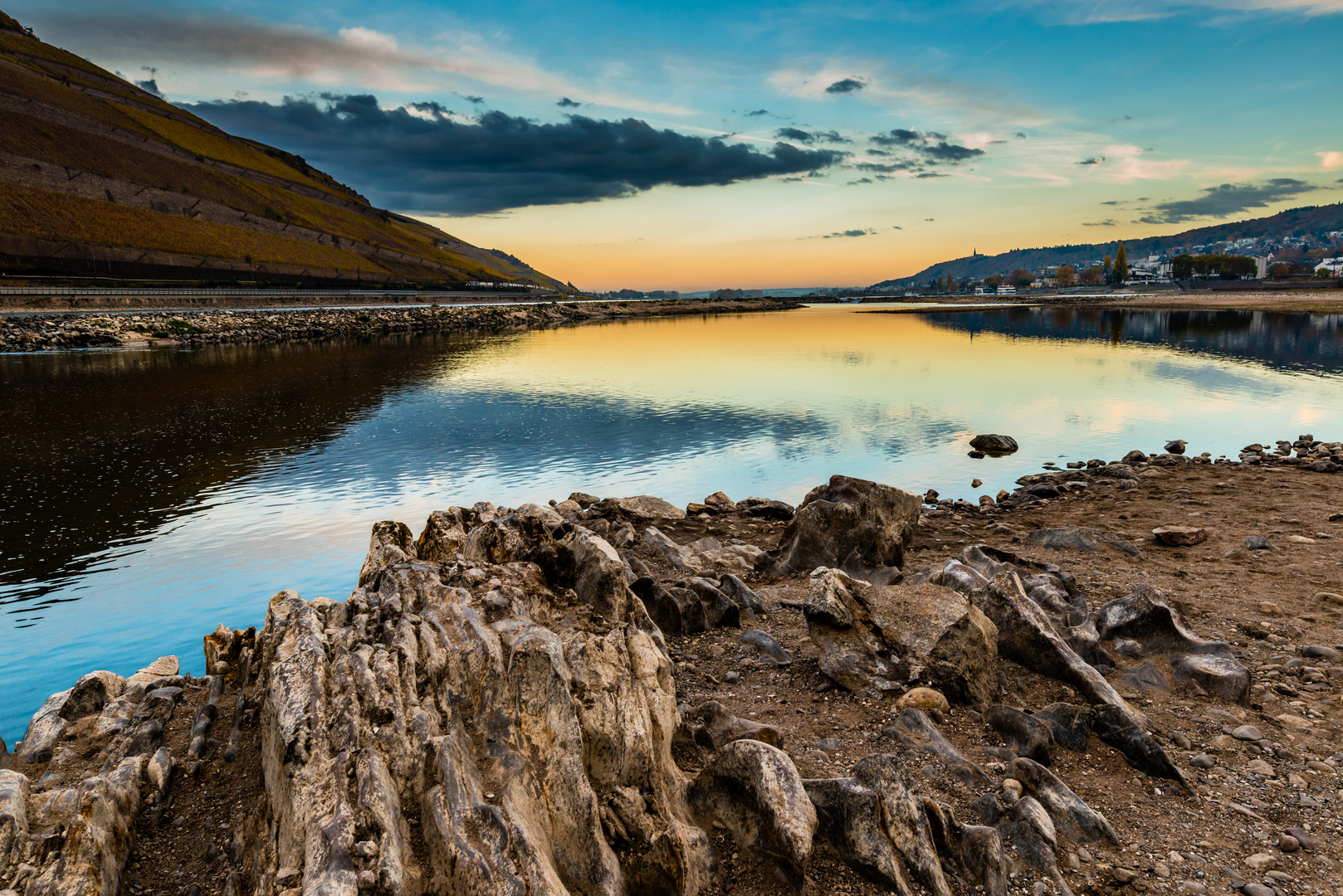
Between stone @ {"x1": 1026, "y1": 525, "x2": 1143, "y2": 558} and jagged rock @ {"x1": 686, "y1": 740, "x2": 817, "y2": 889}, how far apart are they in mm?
11906

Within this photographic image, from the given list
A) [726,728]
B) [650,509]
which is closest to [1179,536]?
[650,509]

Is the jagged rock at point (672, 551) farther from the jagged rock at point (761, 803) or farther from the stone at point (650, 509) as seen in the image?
the jagged rock at point (761, 803)

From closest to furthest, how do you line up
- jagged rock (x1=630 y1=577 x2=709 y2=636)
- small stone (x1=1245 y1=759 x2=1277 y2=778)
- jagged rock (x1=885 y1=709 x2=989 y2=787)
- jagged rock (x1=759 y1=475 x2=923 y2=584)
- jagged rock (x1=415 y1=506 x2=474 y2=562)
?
jagged rock (x1=885 y1=709 x2=989 y2=787) < small stone (x1=1245 y1=759 x2=1277 y2=778) < jagged rock (x1=630 y1=577 x2=709 y2=636) < jagged rock (x1=415 y1=506 x2=474 y2=562) < jagged rock (x1=759 y1=475 x2=923 y2=584)

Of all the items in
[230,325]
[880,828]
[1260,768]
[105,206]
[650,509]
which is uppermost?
[105,206]

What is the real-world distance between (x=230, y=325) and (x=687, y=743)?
89500mm

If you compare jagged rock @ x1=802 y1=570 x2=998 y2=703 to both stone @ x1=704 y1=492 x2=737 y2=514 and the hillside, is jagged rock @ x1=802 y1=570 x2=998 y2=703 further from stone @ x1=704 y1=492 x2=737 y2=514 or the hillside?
the hillside

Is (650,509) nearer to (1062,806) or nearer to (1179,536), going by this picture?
(1179,536)

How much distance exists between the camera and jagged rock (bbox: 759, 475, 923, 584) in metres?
14.1

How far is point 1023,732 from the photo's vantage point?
795 centimetres

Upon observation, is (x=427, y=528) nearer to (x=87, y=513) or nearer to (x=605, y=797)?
(x=605, y=797)

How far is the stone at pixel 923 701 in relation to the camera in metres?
8.53

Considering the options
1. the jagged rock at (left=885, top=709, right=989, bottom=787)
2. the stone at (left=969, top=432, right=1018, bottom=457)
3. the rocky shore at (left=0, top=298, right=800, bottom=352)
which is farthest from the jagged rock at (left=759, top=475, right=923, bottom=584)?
the rocky shore at (left=0, top=298, right=800, bottom=352)

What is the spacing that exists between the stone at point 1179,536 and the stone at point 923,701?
10.5m

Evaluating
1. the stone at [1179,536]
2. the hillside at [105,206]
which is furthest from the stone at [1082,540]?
the hillside at [105,206]
